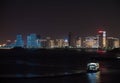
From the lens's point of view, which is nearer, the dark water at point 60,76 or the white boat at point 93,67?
the dark water at point 60,76

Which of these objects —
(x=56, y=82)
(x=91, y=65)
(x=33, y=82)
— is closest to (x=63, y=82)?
(x=56, y=82)

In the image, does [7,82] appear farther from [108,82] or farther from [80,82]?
[108,82]

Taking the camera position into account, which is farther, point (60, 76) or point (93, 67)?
point (93, 67)

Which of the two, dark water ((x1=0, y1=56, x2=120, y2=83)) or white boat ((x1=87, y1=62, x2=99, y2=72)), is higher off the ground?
white boat ((x1=87, y1=62, x2=99, y2=72))

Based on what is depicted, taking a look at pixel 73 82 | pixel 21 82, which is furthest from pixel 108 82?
pixel 21 82

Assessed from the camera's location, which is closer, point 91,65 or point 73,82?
point 73,82

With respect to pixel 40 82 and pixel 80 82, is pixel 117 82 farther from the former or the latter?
pixel 40 82

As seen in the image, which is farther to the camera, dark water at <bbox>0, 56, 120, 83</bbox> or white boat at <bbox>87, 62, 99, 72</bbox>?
white boat at <bbox>87, 62, 99, 72</bbox>

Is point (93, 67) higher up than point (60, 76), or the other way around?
point (93, 67)

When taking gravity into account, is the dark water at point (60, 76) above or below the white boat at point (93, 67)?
below
